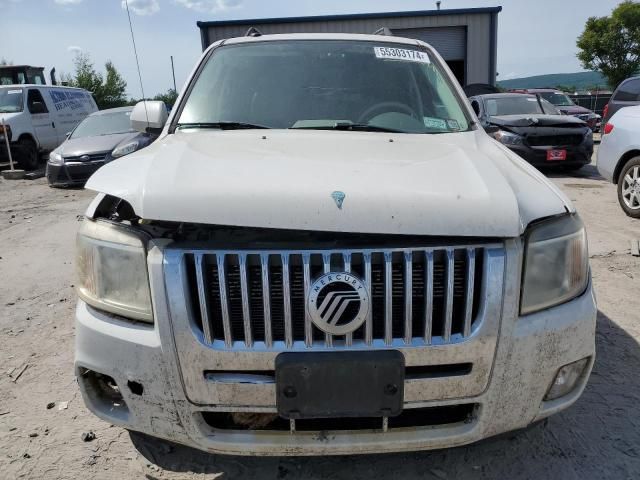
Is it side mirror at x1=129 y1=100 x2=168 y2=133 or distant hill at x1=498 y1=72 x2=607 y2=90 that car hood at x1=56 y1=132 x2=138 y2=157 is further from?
distant hill at x1=498 y1=72 x2=607 y2=90

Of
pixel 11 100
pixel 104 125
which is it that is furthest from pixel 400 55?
pixel 11 100

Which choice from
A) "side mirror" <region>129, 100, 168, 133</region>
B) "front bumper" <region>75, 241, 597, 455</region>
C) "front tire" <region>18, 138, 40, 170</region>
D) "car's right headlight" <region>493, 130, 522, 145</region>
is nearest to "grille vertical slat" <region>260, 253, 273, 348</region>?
"front bumper" <region>75, 241, 597, 455</region>

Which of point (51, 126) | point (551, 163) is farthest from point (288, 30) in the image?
point (551, 163)

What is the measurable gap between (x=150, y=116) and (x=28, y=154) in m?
11.6

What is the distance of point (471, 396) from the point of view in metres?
1.67

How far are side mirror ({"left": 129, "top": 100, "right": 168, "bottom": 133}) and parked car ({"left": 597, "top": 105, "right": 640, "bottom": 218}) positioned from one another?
18.5 feet

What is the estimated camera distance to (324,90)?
2.84 meters

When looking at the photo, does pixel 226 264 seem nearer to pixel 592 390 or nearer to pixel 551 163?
pixel 592 390

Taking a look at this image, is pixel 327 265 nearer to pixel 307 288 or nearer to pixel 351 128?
pixel 307 288

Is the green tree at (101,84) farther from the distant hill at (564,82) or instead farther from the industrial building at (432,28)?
the distant hill at (564,82)

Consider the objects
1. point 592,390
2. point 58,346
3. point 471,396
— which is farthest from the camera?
point 58,346

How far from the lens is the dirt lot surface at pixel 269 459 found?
6.81ft

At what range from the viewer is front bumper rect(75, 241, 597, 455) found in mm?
1613

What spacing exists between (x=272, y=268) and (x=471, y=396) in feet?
2.55
